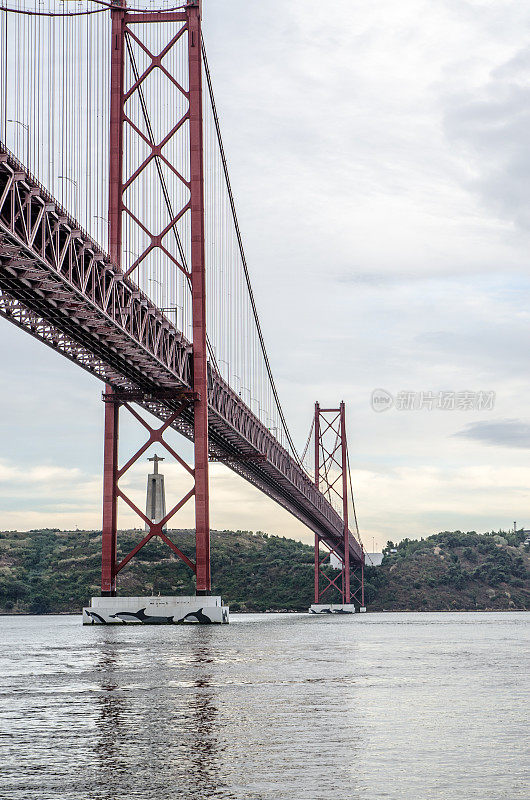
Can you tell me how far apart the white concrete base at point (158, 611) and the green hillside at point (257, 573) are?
165 feet

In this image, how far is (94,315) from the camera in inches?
1293

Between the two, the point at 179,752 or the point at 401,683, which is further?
the point at 401,683

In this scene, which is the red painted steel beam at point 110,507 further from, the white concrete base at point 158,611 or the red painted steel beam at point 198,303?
the red painted steel beam at point 198,303

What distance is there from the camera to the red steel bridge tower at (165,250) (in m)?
43.9

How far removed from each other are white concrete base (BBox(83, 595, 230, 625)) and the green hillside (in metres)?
50.3

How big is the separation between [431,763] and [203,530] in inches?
1350

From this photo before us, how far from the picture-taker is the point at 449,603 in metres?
116

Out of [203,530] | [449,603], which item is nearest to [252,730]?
[203,530]

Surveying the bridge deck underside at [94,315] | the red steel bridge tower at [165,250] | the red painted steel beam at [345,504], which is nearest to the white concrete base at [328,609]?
the red painted steel beam at [345,504]

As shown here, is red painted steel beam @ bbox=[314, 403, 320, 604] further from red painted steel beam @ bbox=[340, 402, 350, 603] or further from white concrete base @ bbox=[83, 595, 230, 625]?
white concrete base @ bbox=[83, 595, 230, 625]

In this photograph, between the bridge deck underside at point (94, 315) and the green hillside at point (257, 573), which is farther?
the green hillside at point (257, 573)

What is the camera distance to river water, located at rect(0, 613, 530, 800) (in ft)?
28.0

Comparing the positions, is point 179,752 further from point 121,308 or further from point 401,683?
point 121,308

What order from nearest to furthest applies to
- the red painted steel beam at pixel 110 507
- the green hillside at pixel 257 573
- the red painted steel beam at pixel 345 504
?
1. the red painted steel beam at pixel 110 507
2. the red painted steel beam at pixel 345 504
3. the green hillside at pixel 257 573
